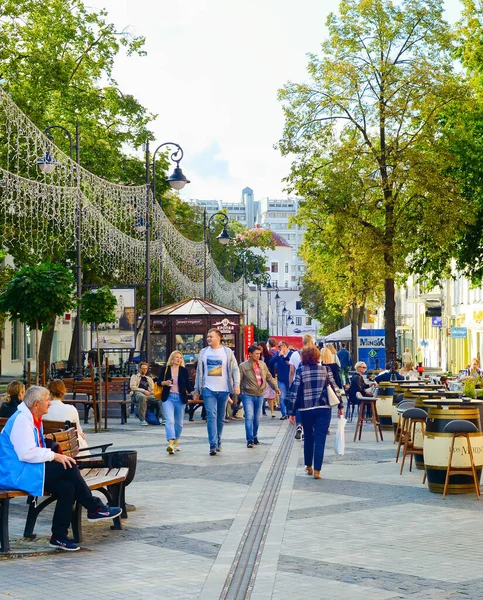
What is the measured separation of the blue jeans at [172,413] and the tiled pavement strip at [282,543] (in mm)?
2553

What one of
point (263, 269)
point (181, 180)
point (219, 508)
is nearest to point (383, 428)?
point (181, 180)

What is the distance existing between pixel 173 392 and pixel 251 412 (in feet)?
6.45

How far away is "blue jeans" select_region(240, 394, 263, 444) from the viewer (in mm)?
19875

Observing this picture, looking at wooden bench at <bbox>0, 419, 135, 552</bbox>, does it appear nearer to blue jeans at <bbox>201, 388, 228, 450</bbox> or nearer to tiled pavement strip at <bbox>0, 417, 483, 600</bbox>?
tiled pavement strip at <bbox>0, 417, 483, 600</bbox>

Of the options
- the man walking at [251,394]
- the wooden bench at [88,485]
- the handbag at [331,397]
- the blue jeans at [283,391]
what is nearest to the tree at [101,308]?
the blue jeans at [283,391]

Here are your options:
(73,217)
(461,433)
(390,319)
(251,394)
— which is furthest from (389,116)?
(461,433)

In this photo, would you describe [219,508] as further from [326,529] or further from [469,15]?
[469,15]

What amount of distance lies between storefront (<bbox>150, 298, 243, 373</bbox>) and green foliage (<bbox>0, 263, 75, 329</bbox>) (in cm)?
1358

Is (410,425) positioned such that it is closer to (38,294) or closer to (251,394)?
(251,394)

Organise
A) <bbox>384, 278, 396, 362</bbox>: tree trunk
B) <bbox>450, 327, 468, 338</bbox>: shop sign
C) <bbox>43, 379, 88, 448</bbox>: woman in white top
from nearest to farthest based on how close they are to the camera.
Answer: <bbox>43, 379, 88, 448</bbox>: woman in white top → <bbox>384, 278, 396, 362</bbox>: tree trunk → <bbox>450, 327, 468, 338</bbox>: shop sign

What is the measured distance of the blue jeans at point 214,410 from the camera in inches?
716

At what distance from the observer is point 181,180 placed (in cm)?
3022

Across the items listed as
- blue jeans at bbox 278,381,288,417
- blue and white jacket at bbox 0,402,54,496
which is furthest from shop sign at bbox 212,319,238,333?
blue and white jacket at bbox 0,402,54,496

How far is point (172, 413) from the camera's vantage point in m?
18.6
